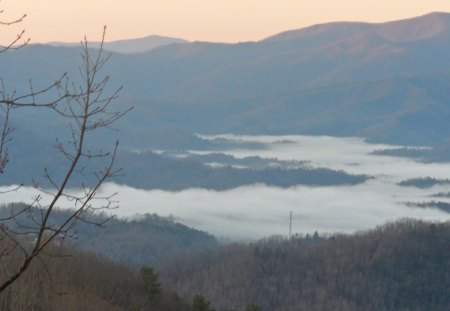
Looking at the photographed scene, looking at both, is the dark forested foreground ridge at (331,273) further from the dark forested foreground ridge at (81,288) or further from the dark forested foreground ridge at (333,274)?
the dark forested foreground ridge at (81,288)

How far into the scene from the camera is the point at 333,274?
10694 centimetres

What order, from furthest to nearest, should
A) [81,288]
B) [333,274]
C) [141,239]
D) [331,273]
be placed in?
1. [141,239]
2. [331,273]
3. [333,274]
4. [81,288]

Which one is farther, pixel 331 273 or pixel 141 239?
pixel 141 239

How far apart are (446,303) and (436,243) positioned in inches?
466

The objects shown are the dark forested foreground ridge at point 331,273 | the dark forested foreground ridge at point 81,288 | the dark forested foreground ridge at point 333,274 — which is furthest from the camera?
the dark forested foreground ridge at point 333,274

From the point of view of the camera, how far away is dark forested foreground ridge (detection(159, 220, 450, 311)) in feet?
320

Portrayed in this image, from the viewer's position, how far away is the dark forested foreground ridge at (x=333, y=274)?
97.7 m

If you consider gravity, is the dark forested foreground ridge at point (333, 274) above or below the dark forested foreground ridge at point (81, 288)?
below

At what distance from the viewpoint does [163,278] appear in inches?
3829

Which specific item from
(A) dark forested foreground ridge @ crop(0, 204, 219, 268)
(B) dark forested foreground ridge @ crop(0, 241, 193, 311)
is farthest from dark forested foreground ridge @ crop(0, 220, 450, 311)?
(B) dark forested foreground ridge @ crop(0, 241, 193, 311)

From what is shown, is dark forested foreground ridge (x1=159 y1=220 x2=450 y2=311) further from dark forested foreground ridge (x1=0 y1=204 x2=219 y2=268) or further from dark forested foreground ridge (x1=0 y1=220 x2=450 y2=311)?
dark forested foreground ridge (x1=0 y1=204 x2=219 y2=268)

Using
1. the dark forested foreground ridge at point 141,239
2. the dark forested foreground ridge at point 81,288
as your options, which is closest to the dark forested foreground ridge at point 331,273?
the dark forested foreground ridge at point 141,239

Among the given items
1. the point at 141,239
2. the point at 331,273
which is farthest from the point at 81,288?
the point at 141,239

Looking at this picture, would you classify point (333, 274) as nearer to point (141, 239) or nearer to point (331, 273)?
point (331, 273)
